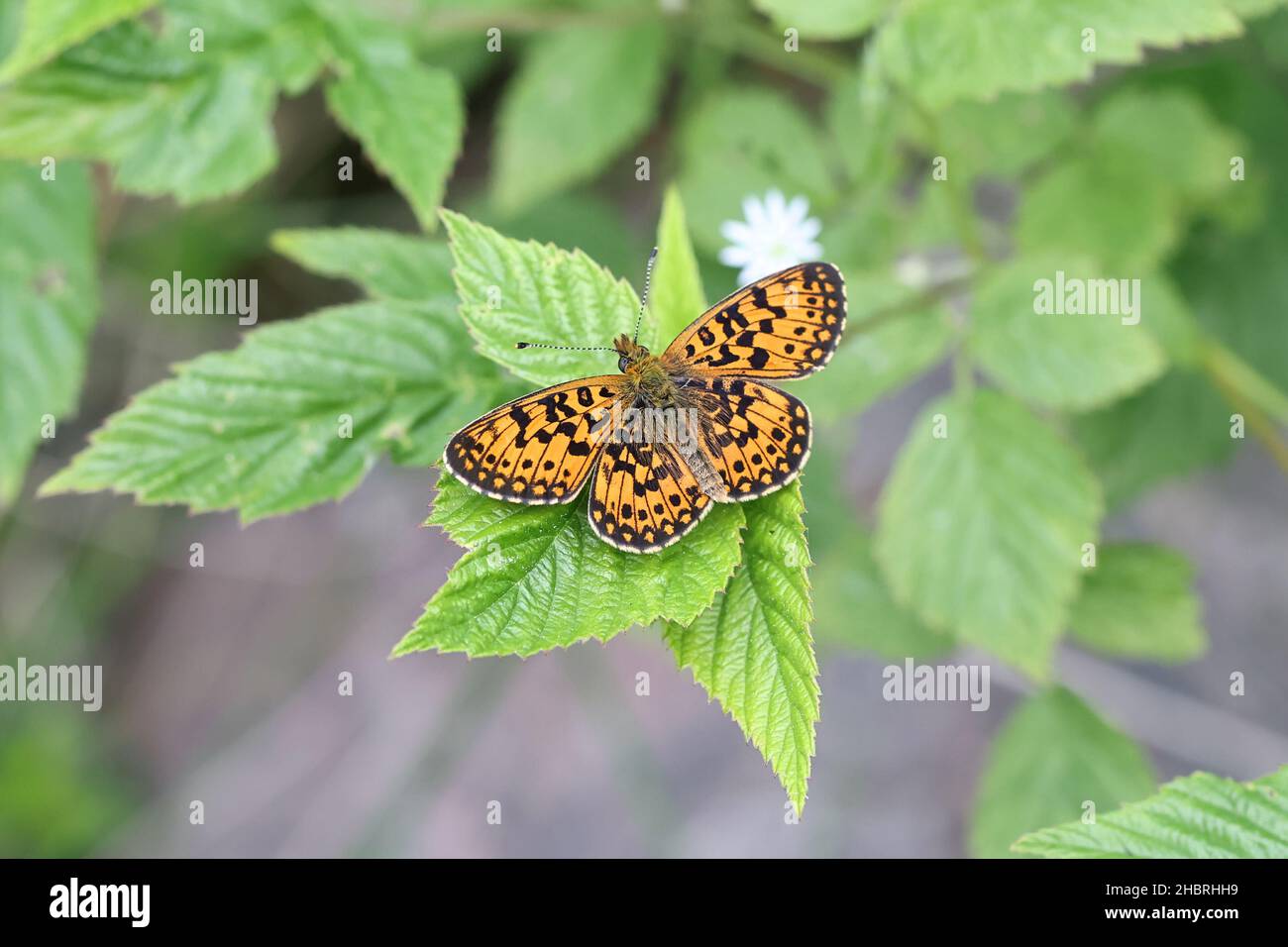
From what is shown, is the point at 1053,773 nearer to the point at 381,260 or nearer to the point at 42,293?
the point at 381,260

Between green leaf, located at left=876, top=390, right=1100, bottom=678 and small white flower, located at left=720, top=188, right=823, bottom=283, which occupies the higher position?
small white flower, located at left=720, top=188, right=823, bottom=283

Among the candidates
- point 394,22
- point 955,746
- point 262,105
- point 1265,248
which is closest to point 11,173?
point 262,105

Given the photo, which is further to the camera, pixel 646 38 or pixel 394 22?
pixel 646 38

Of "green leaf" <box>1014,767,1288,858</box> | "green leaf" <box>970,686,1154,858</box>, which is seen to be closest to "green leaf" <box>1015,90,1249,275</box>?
"green leaf" <box>970,686,1154,858</box>

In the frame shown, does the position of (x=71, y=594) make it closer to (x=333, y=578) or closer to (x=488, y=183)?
(x=333, y=578)

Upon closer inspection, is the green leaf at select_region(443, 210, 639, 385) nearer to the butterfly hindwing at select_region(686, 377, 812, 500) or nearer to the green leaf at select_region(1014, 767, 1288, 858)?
the butterfly hindwing at select_region(686, 377, 812, 500)

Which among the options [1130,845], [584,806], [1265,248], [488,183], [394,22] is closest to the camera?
[1130,845]
